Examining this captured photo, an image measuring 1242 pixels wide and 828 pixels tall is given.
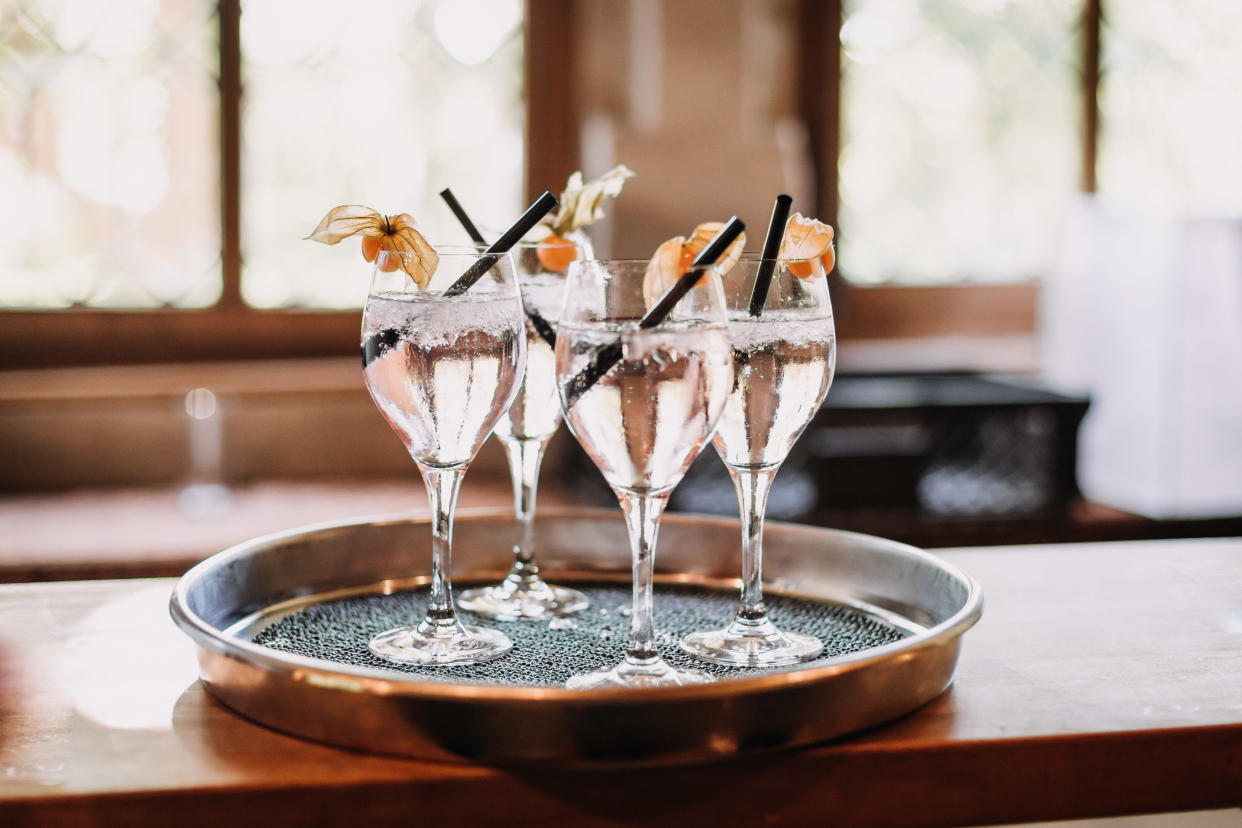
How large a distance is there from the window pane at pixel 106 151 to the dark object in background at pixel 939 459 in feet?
4.97

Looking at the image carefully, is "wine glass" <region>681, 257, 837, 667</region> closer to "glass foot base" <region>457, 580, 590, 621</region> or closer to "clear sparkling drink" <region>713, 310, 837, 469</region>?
"clear sparkling drink" <region>713, 310, 837, 469</region>

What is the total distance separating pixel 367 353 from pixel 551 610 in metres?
0.26

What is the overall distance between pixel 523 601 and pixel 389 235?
315 mm

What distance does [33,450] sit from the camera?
3092mm

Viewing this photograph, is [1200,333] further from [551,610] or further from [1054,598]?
[551,610]

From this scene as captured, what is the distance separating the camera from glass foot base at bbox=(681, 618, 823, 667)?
2.71 feet

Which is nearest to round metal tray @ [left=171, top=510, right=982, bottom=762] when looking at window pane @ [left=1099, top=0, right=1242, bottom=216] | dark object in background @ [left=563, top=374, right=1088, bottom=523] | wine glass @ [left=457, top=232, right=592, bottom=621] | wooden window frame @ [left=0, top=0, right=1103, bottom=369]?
wine glass @ [left=457, top=232, right=592, bottom=621]

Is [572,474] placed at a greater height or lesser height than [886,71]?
lesser

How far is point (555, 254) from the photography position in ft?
3.36

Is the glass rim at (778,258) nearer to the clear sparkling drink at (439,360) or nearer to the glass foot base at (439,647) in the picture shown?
the clear sparkling drink at (439,360)

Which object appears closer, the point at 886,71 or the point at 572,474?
the point at 572,474

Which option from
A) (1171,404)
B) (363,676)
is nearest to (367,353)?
(363,676)

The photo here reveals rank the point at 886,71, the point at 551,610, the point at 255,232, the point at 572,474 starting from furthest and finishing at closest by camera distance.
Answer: the point at 886,71, the point at 255,232, the point at 572,474, the point at 551,610

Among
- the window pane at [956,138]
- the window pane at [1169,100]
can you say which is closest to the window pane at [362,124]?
the window pane at [956,138]
